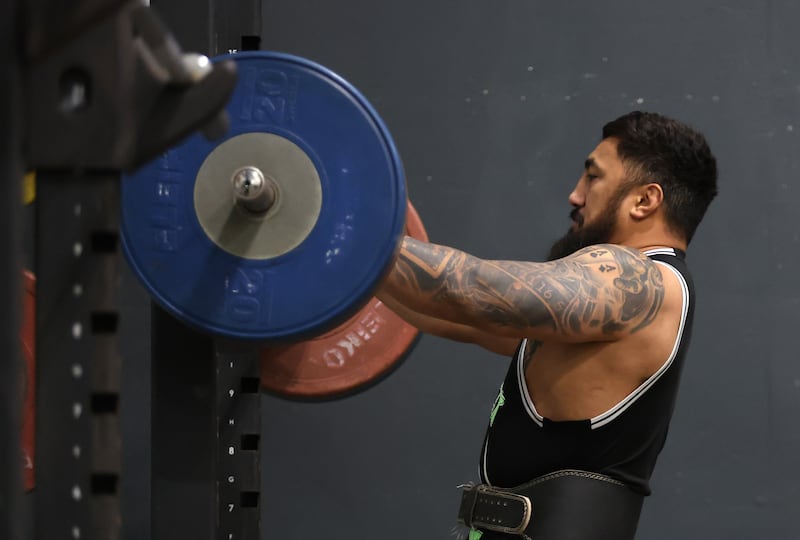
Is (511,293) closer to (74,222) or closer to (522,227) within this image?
(74,222)

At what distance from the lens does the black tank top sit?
1.50 meters

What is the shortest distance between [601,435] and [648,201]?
1.26 ft

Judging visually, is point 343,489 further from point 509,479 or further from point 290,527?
point 509,479

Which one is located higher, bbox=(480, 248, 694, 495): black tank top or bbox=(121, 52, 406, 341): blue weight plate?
bbox=(121, 52, 406, 341): blue weight plate

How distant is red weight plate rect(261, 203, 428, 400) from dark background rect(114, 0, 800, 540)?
2.59 ft

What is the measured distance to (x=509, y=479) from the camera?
5.04 ft

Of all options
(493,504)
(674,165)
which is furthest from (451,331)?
(674,165)

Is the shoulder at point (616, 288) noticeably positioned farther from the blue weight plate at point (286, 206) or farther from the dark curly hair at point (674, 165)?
the blue weight plate at point (286, 206)

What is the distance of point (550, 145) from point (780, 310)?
0.70 metres

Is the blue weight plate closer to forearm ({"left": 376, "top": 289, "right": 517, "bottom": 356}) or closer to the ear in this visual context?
forearm ({"left": 376, "top": 289, "right": 517, "bottom": 356})

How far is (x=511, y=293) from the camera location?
1.38 meters

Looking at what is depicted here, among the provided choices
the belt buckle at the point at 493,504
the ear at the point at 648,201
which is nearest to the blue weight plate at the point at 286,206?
the belt buckle at the point at 493,504

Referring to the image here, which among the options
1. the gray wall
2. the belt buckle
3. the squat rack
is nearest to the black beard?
the belt buckle

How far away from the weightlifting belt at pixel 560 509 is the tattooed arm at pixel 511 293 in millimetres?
221
